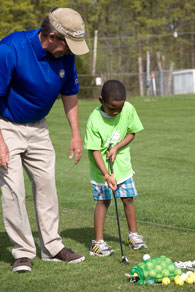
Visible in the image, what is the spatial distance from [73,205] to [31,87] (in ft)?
11.2

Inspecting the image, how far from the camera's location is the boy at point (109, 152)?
5125 mm

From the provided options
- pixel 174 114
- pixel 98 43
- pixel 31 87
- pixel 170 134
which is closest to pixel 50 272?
pixel 31 87

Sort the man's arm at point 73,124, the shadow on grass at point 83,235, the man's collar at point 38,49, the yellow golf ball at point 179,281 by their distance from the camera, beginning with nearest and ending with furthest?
1. the yellow golf ball at point 179,281
2. the man's collar at point 38,49
3. the man's arm at point 73,124
4. the shadow on grass at point 83,235

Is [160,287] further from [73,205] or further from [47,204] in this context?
[73,205]

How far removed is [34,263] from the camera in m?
4.87

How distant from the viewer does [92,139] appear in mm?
5176

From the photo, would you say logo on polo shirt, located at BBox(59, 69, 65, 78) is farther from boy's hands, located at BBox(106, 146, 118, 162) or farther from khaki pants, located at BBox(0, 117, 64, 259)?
boy's hands, located at BBox(106, 146, 118, 162)

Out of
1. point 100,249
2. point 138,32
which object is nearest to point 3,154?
point 100,249

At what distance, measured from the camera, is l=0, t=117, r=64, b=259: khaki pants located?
182 inches

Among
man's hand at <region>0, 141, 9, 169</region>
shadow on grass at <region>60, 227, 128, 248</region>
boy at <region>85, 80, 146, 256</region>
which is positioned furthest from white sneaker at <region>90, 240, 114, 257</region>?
man's hand at <region>0, 141, 9, 169</region>

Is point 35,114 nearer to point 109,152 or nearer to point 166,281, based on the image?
point 109,152

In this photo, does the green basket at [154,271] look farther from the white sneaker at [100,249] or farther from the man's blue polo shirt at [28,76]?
the man's blue polo shirt at [28,76]

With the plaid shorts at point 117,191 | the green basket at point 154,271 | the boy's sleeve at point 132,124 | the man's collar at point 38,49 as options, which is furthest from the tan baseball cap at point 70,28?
the green basket at point 154,271

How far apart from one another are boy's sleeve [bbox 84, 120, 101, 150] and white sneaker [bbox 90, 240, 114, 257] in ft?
2.68
